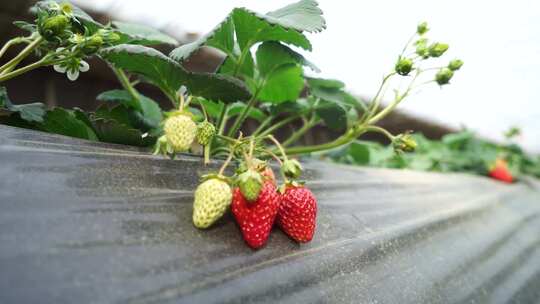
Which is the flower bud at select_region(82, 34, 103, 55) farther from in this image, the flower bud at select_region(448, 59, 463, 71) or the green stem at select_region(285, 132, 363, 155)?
the flower bud at select_region(448, 59, 463, 71)

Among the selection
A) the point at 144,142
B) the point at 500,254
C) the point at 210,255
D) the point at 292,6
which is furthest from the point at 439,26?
the point at 210,255

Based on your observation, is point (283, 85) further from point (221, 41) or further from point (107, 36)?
point (107, 36)

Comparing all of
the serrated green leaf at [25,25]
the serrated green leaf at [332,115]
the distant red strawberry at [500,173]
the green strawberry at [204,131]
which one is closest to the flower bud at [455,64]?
the serrated green leaf at [332,115]

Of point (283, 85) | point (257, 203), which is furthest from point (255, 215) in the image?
point (283, 85)

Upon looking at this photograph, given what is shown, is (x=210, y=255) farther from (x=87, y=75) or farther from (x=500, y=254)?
(x=87, y=75)

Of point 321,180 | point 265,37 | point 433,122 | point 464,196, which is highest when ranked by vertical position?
point 265,37

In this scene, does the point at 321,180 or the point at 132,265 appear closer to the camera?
the point at 132,265

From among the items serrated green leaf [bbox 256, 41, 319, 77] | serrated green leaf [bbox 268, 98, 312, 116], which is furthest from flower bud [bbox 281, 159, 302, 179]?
serrated green leaf [bbox 268, 98, 312, 116]
